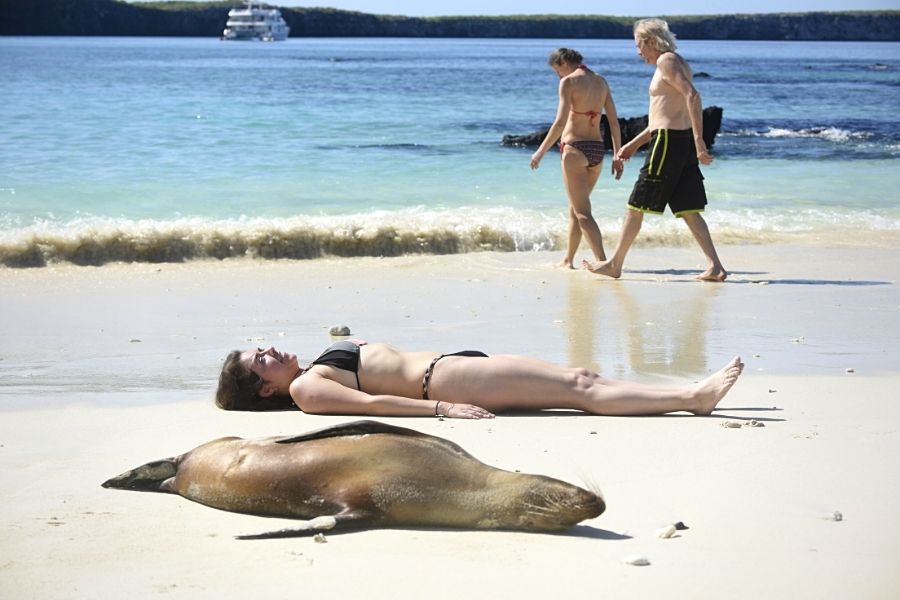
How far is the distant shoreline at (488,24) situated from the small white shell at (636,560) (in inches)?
5818

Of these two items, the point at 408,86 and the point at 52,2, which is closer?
the point at 408,86

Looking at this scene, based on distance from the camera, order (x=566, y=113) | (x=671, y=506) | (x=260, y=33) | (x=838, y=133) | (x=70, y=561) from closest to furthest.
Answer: (x=70, y=561), (x=671, y=506), (x=566, y=113), (x=838, y=133), (x=260, y=33)

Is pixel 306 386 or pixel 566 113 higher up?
pixel 566 113

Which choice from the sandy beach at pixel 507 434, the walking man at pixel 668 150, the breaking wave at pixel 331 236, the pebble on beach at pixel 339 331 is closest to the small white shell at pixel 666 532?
the sandy beach at pixel 507 434

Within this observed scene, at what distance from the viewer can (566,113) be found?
10.4 m

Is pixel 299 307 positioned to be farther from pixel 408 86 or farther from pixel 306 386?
pixel 408 86

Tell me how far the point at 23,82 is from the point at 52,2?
328 ft

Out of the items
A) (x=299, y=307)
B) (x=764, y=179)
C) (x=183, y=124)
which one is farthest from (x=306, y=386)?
(x=183, y=124)

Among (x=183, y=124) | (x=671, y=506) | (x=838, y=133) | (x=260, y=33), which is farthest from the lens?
(x=260, y=33)

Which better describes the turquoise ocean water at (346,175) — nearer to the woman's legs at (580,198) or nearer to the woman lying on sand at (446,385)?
the woman's legs at (580,198)

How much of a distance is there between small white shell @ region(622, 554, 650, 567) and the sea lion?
0.20 m

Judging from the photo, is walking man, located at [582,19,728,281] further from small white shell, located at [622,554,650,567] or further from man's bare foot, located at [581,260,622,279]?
small white shell, located at [622,554,650,567]

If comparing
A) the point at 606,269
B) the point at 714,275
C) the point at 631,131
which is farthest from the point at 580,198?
the point at 631,131

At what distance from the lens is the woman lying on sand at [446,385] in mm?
5500
